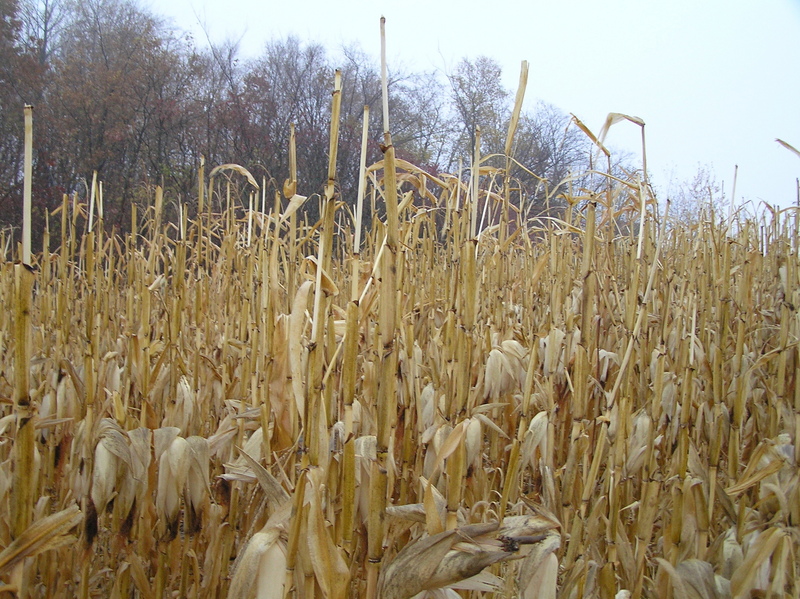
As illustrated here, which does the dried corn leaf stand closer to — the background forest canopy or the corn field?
the corn field

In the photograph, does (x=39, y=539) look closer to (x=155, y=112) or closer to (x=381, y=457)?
(x=381, y=457)

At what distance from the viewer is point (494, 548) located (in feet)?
1.70

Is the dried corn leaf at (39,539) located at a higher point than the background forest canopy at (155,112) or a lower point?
lower

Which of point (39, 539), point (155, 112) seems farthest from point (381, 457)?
point (155, 112)

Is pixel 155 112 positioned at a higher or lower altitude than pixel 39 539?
higher

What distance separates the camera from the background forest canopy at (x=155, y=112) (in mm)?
7863

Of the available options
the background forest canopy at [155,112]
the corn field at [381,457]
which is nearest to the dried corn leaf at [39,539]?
the corn field at [381,457]

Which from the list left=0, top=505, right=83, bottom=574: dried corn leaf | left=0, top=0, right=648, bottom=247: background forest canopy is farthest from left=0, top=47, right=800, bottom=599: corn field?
left=0, top=0, right=648, bottom=247: background forest canopy

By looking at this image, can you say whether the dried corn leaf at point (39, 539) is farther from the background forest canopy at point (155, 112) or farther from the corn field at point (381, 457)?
the background forest canopy at point (155, 112)

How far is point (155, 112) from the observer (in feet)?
28.9

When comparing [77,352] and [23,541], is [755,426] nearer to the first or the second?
[23,541]

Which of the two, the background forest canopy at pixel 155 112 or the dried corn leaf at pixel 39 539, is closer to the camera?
the dried corn leaf at pixel 39 539

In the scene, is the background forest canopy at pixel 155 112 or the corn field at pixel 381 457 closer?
the corn field at pixel 381 457

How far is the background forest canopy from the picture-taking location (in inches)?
310
